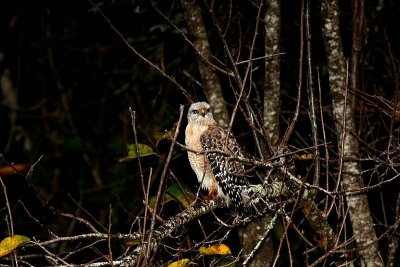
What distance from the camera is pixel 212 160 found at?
558 cm

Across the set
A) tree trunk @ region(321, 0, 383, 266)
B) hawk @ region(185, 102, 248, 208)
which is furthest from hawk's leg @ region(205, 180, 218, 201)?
tree trunk @ region(321, 0, 383, 266)

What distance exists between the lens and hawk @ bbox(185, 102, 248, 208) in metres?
5.35

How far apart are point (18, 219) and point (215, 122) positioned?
3981 mm

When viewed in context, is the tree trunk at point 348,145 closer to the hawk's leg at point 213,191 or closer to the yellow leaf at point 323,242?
the yellow leaf at point 323,242

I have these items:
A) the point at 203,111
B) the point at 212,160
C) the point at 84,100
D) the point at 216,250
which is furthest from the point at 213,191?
the point at 84,100

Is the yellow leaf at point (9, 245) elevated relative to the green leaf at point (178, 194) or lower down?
elevated

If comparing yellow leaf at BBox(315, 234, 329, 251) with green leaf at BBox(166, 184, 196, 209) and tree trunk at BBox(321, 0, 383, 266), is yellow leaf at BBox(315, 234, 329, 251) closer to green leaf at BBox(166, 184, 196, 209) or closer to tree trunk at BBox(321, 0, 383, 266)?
tree trunk at BBox(321, 0, 383, 266)

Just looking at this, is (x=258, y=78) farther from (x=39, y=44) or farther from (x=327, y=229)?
(x=39, y=44)

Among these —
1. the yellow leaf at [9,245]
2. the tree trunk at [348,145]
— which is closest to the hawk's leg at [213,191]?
the tree trunk at [348,145]

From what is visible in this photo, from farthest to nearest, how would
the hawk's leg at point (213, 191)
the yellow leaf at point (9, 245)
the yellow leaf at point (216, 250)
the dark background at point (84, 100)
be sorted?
the dark background at point (84, 100) → the hawk's leg at point (213, 191) → the yellow leaf at point (216, 250) → the yellow leaf at point (9, 245)

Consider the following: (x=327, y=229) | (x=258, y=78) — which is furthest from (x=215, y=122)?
(x=327, y=229)

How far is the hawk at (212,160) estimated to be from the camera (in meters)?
5.35

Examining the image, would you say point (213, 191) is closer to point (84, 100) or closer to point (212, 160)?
point (212, 160)

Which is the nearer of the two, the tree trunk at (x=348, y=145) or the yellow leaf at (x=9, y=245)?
the yellow leaf at (x=9, y=245)
